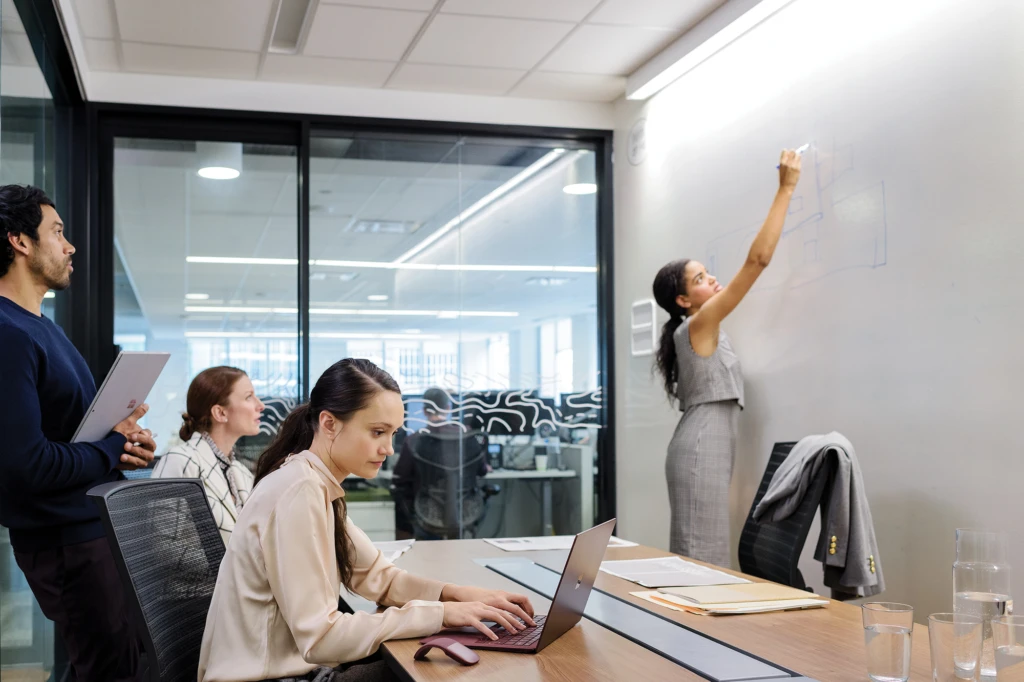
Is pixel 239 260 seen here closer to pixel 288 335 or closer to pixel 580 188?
pixel 288 335

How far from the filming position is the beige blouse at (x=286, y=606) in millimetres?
1637

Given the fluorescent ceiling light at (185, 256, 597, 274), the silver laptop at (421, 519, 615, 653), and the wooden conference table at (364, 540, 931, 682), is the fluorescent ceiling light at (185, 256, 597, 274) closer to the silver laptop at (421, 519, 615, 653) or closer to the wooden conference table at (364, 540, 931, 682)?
the wooden conference table at (364, 540, 931, 682)

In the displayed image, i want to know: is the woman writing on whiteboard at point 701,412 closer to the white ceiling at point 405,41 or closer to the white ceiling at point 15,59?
the white ceiling at point 405,41

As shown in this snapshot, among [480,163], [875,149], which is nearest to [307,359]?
[480,163]

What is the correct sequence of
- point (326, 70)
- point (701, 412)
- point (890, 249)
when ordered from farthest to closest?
1. point (326, 70)
2. point (701, 412)
3. point (890, 249)

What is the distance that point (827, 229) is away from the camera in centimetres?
336

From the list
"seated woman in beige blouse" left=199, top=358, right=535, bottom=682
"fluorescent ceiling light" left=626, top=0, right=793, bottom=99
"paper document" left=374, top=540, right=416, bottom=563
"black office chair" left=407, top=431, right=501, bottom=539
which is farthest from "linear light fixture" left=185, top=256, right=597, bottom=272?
"seated woman in beige blouse" left=199, top=358, right=535, bottom=682

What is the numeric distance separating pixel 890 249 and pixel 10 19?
276 centimetres

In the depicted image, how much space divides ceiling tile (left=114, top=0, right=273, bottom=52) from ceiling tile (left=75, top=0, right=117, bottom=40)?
4cm

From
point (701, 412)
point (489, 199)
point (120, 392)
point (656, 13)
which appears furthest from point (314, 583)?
point (489, 199)

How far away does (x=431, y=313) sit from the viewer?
4.99 m

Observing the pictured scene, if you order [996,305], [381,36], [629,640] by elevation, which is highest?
[381,36]

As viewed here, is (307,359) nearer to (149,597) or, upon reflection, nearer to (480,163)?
(480,163)

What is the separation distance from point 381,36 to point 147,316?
5.69 ft
